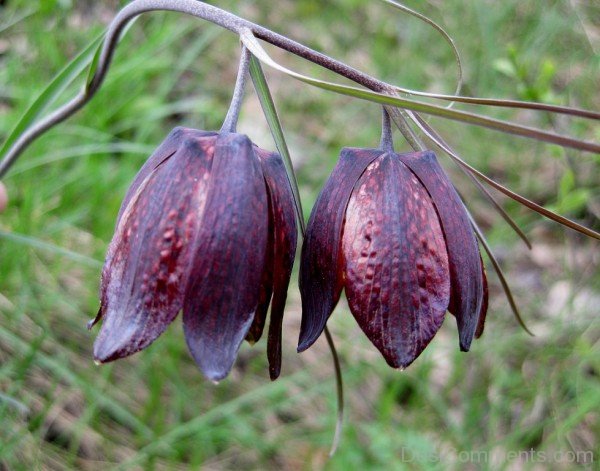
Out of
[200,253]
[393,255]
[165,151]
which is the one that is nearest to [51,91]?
[165,151]

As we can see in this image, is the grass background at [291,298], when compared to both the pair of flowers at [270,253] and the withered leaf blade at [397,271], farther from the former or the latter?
the withered leaf blade at [397,271]

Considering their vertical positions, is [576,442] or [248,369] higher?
[248,369]

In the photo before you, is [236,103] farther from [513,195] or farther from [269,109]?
[513,195]

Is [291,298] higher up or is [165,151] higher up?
[165,151]

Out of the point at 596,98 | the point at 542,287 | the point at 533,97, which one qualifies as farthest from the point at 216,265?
the point at 596,98

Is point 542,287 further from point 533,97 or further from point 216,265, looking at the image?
point 216,265
